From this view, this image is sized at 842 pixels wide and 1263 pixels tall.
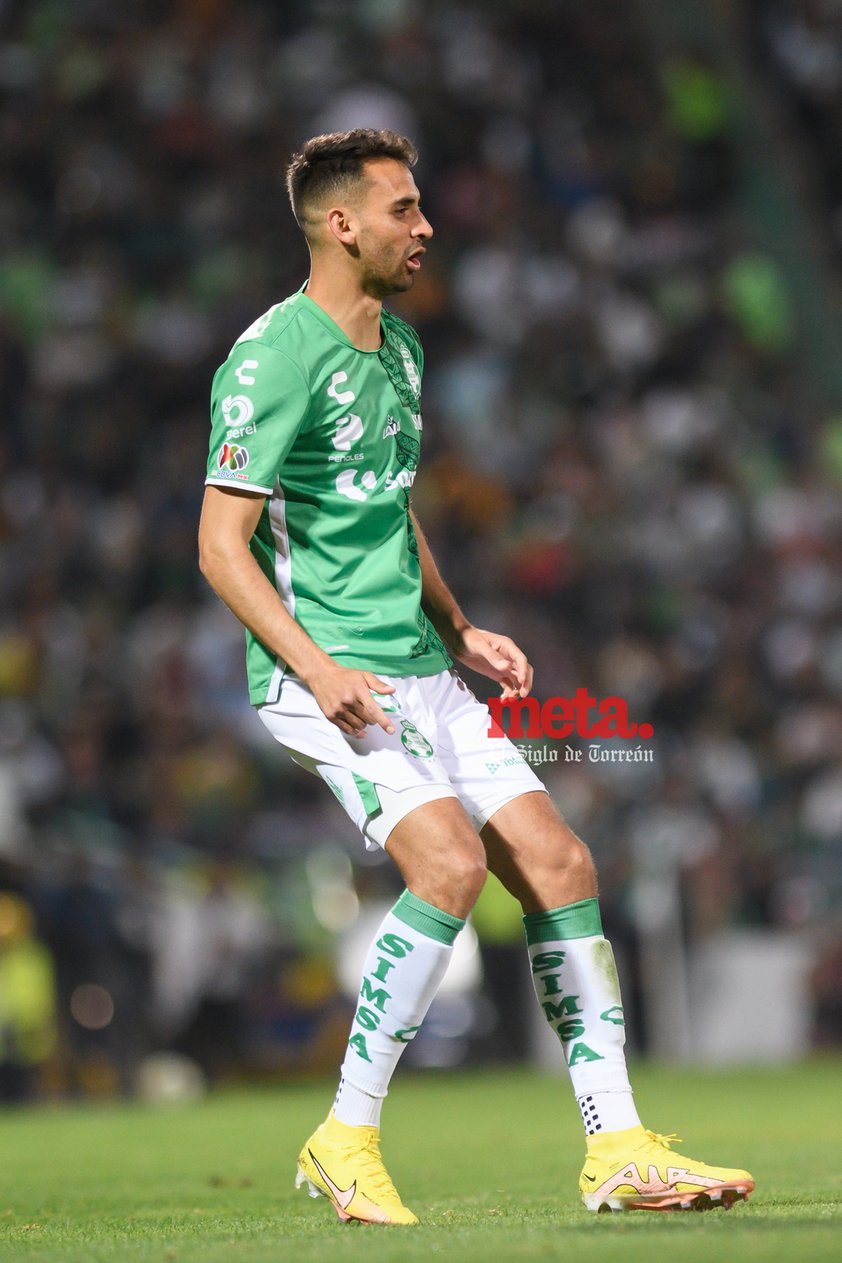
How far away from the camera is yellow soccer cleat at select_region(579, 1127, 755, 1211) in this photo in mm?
4031

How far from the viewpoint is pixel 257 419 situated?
4109 millimetres

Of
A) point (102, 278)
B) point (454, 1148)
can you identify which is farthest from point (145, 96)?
point (454, 1148)

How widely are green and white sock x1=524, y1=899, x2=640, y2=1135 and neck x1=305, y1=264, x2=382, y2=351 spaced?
1.34 metres

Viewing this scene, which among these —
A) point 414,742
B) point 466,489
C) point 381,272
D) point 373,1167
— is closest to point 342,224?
point 381,272

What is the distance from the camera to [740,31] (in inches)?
632

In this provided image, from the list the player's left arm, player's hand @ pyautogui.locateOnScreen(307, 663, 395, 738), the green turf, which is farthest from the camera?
the player's left arm

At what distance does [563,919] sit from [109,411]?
9.95 m

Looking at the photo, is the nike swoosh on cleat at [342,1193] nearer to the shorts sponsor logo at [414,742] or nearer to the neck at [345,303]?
the shorts sponsor logo at [414,742]

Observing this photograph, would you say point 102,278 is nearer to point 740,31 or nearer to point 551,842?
point 740,31

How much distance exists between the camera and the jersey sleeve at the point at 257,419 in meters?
4.10

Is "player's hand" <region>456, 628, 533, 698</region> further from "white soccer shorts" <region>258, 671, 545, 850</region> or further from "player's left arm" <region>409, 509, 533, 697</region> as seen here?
"white soccer shorts" <region>258, 671, 545, 850</region>

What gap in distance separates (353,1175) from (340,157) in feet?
7.15

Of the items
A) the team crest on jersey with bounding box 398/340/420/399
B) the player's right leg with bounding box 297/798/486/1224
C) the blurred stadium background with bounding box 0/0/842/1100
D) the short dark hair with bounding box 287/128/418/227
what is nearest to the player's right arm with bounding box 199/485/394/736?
the player's right leg with bounding box 297/798/486/1224
